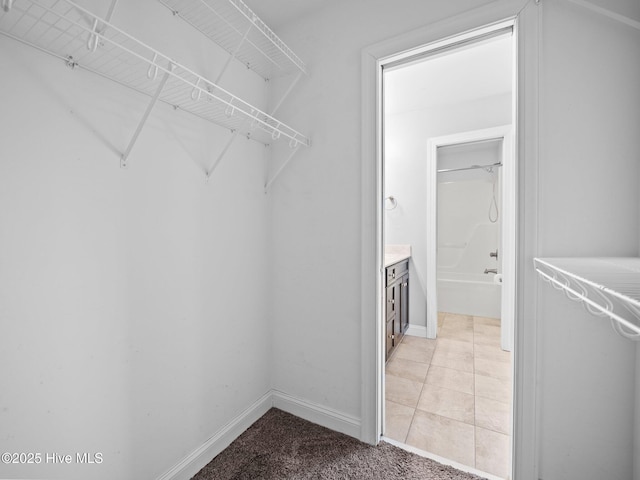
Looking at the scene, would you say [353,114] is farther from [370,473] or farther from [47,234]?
[370,473]

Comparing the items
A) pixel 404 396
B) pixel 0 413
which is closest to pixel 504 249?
pixel 404 396

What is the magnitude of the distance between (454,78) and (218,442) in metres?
3.05

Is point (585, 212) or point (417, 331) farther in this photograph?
point (417, 331)

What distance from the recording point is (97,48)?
100 cm

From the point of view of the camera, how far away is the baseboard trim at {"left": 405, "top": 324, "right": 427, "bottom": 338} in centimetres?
312

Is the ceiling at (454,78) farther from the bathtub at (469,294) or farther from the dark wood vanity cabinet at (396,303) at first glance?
the bathtub at (469,294)

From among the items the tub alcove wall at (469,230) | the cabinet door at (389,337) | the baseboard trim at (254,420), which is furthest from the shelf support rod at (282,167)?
the tub alcove wall at (469,230)

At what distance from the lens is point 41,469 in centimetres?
91

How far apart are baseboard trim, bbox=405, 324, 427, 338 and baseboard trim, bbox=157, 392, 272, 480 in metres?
1.85

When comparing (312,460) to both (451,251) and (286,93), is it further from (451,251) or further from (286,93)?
(451,251)

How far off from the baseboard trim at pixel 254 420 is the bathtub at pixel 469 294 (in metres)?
2.77

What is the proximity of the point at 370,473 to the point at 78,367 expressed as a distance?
4.28ft

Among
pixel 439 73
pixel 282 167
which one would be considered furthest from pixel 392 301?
pixel 439 73

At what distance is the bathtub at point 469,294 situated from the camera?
145 inches
